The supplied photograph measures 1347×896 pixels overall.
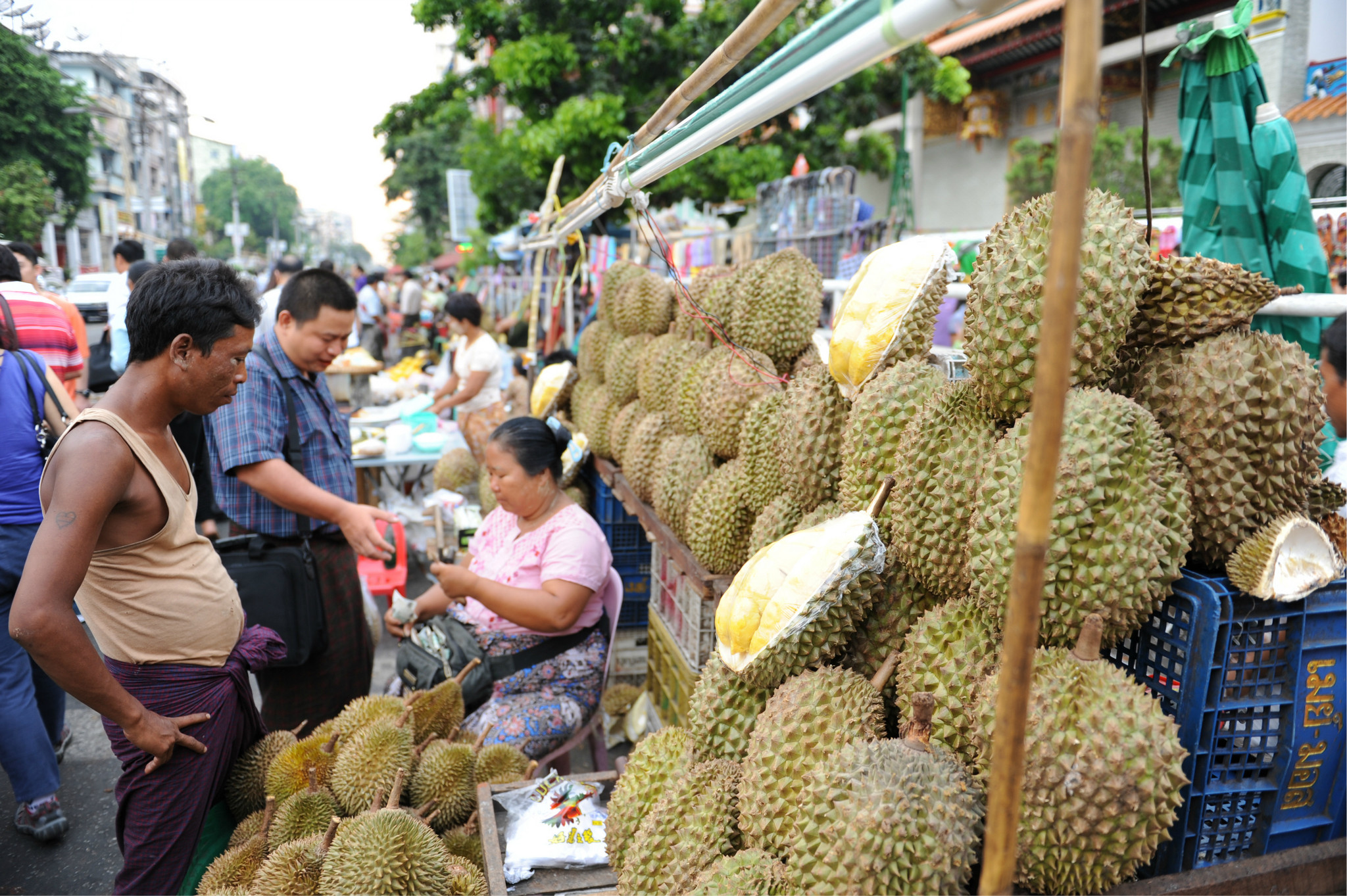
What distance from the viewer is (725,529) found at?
8.41ft

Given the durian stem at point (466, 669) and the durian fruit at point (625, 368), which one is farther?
the durian fruit at point (625, 368)

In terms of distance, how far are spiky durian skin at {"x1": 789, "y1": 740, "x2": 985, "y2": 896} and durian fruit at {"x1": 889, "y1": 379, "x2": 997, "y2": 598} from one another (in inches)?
14.0

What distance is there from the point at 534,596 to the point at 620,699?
1204mm

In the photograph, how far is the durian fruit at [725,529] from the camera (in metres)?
2.57

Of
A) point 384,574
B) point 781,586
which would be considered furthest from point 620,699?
point 781,586

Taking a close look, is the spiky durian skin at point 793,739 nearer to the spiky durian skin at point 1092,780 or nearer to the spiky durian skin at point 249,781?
the spiky durian skin at point 1092,780

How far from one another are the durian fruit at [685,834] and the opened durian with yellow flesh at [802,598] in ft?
0.73

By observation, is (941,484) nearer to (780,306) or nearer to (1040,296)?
(1040,296)

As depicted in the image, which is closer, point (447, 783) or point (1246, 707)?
point (1246, 707)

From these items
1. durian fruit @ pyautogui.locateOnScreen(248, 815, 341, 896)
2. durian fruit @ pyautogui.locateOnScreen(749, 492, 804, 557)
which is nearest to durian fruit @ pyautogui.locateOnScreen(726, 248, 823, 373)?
durian fruit @ pyautogui.locateOnScreen(749, 492, 804, 557)

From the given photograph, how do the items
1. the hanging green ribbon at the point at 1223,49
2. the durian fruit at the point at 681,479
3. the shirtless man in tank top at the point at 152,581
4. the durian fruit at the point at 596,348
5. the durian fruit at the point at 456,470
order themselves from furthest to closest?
the durian fruit at the point at 456,470
the durian fruit at the point at 596,348
the durian fruit at the point at 681,479
the hanging green ribbon at the point at 1223,49
the shirtless man in tank top at the point at 152,581

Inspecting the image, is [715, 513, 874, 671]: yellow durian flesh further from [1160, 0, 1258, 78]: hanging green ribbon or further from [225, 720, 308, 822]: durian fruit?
[1160, 0, 1258, 78]: hanging green ribbon

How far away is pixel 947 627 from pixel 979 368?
483 mm

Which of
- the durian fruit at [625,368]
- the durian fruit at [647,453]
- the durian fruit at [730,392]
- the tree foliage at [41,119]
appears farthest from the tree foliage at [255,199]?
the durian fruit at [730,392]
